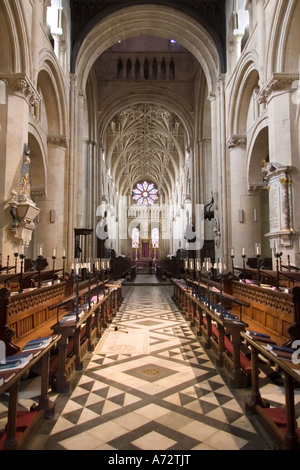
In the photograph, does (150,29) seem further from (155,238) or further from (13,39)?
(155,238)

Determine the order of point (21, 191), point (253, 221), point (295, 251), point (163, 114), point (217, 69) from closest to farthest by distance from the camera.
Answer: point (295, 251), point (21, 191), point (253, 221), point (217, 69), point (163, 114)

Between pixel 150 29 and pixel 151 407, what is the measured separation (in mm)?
16701

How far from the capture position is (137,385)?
12.7 ft

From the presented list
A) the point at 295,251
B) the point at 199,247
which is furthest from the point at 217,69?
the point at 295,251

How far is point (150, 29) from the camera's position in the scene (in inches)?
599

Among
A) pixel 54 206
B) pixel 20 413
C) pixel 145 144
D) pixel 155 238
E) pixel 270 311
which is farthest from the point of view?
pixel 155 238

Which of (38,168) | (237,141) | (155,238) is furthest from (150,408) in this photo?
(155,238)

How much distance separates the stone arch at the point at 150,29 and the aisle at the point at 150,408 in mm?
13158

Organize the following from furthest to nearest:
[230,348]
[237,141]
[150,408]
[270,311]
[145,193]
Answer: [145,193] < [237,141] < [270,311] < [230,348] < [150,408]

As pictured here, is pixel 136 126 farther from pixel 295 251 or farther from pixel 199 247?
pixel 295 251

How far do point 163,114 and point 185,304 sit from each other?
69.7ft

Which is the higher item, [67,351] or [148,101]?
[148,101]

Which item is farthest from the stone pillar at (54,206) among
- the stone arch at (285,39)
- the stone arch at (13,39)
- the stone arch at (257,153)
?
the stone arch at (285,39)

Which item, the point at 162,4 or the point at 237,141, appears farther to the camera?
the point at 162,4
